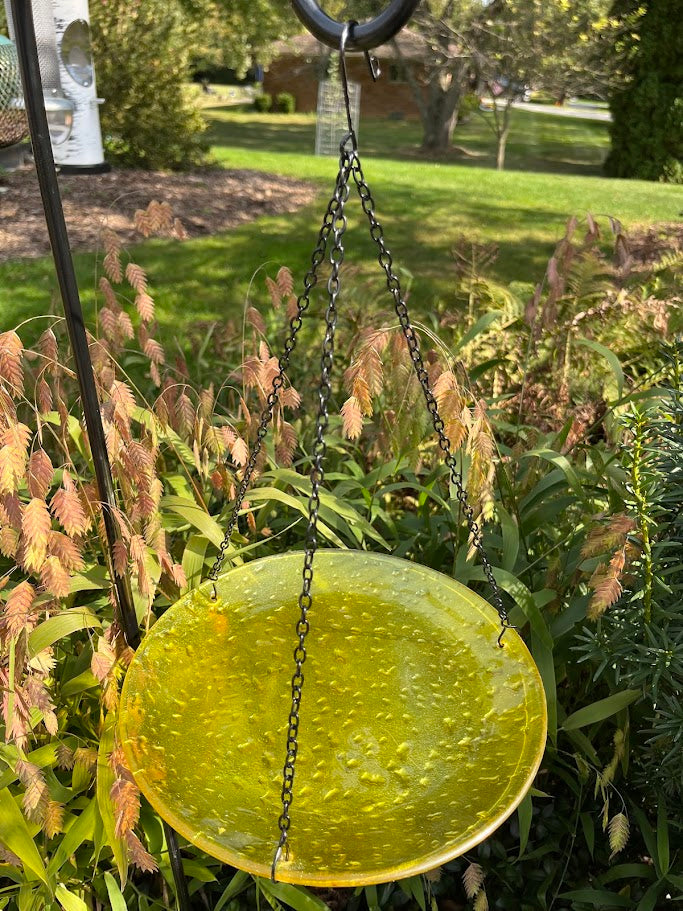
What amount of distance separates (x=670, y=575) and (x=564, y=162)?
52.7ft

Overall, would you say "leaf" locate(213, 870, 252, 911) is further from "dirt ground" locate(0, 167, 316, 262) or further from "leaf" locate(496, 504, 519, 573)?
"dirt ground" locate(0, 167, 316, 262)

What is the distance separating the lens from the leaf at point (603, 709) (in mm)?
1631

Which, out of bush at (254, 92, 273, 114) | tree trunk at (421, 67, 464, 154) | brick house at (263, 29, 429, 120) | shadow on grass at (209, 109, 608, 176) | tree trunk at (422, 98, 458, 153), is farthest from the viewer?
bush at (254, 92, 273, 114)

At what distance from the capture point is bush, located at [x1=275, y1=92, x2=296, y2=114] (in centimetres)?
2545

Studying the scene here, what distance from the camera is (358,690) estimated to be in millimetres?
1545

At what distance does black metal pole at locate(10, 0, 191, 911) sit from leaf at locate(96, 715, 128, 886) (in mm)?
99

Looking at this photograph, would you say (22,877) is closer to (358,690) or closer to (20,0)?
(358,690)

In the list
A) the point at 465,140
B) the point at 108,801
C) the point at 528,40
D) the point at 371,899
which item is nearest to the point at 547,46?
the point at 528,40

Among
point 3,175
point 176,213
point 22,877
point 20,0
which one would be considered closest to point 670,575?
point 22,877

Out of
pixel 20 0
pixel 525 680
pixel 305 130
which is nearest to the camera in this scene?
pixel 20 0

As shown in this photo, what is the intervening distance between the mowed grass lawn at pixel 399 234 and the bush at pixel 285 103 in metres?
11.1

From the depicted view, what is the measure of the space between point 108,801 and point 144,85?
962 centimetres

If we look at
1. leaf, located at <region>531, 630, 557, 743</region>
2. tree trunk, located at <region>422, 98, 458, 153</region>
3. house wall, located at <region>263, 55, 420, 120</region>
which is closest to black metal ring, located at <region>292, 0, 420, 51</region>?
leaf, located at <region>531, 630, 557, 743</region>

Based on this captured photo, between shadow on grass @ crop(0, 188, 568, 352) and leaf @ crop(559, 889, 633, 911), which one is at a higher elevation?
shadow on grass @ crop(0, 188, 568, 352)
